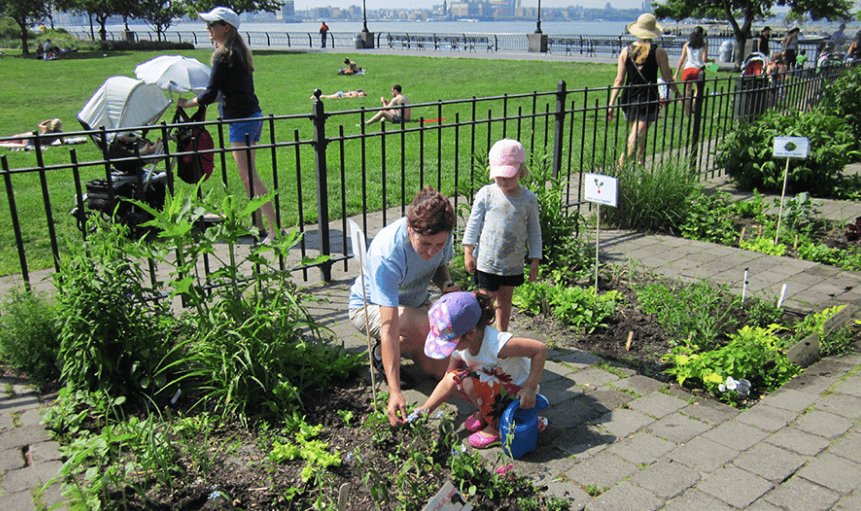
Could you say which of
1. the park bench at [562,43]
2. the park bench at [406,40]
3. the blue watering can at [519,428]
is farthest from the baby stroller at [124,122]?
the park bench at [406,40]

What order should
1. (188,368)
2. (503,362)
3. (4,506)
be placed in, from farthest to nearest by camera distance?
(188,368) < (503,362) < (4,506)

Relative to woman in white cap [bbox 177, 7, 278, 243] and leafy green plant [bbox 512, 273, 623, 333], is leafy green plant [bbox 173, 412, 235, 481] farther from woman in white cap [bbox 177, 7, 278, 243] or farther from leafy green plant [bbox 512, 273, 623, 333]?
→ woman in white cap [bbox 177, 7, 278, 243]

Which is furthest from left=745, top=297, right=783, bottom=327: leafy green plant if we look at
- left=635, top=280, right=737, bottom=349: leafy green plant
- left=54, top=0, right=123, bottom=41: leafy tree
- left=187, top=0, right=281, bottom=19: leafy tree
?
left=54, top=0, right=123, bottom=41: leafy tree

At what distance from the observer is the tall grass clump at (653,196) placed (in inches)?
258

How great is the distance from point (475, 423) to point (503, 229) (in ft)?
4.15

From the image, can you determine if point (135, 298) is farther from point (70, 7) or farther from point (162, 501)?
point (70, 7)

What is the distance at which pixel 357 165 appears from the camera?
31.0ft

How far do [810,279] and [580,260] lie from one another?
1.83 meters

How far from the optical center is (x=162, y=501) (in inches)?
106

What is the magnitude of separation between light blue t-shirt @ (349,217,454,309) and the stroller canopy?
152 inches

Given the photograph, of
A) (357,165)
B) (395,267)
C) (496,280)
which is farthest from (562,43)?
(395,267)

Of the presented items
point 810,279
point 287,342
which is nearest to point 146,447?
point 287,342

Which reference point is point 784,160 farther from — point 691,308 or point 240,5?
point 240,5

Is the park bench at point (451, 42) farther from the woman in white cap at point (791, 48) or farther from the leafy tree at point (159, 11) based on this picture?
the woman in white cap at point (791, 48)
